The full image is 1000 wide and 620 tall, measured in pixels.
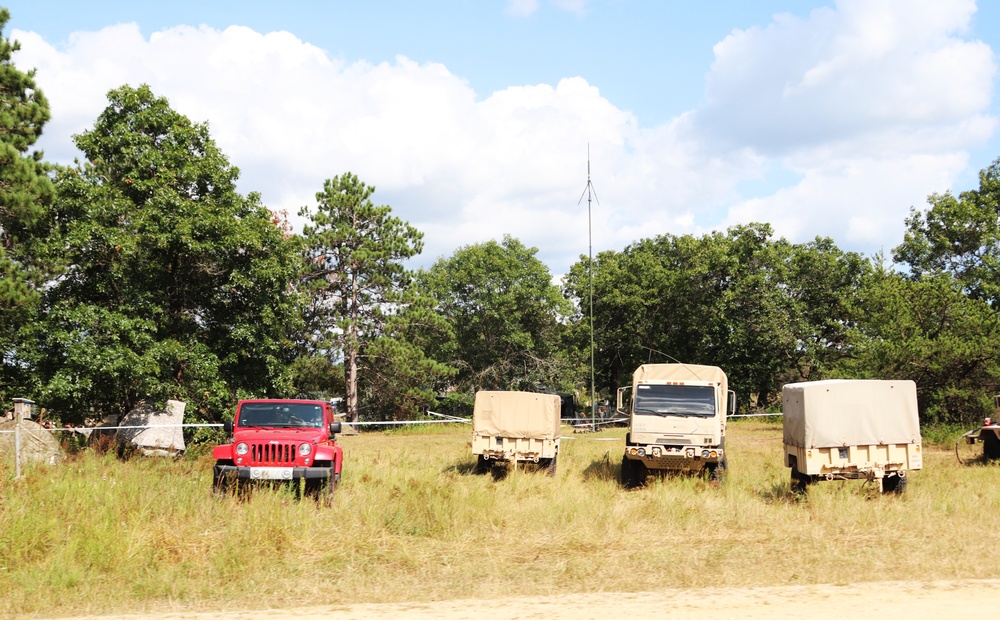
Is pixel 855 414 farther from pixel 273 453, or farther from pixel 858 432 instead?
pixel 273 453

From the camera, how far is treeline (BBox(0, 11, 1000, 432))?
20734 millimetres

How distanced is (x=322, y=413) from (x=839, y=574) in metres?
9.34

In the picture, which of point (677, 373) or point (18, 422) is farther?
point (677, 373)

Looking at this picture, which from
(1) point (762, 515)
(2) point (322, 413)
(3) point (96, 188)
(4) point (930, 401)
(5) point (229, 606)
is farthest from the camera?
(4) point (930, 401)

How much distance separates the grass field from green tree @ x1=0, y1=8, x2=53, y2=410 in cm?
525

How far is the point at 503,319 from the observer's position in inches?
1876

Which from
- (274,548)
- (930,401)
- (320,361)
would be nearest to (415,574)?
(274,548)

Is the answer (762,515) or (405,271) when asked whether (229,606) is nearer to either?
(762,515)

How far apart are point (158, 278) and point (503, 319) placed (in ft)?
85.1

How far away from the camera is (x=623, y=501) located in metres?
14.1

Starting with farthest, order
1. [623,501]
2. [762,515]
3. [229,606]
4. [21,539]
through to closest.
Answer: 1. [623,501]
2. [762,515]
3. [21,539]
4. [229,606]

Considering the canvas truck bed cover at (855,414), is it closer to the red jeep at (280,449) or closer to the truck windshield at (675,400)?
the truck windshield at (675,400)

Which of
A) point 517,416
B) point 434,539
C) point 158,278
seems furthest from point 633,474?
point 158,278

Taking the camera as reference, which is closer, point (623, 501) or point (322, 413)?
point (623, 501)
